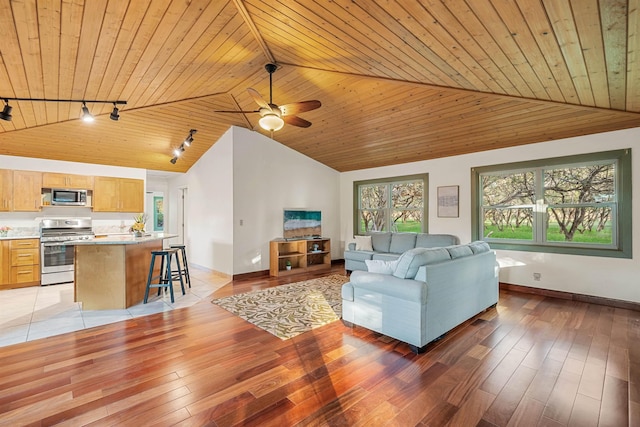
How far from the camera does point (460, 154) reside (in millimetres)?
5629

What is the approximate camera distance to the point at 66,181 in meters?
5.69

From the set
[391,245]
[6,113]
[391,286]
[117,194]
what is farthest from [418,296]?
[117,194]

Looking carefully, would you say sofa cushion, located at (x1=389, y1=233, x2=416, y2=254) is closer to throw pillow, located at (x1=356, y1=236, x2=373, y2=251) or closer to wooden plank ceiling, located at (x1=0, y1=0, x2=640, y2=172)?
throw pillow, located at (x1=356, y1=236, x2=373, y2=251)

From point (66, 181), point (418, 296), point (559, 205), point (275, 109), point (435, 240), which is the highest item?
point (275, 109)

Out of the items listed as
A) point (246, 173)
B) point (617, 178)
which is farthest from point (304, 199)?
point (617, 178)

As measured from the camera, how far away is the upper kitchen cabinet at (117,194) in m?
6.07

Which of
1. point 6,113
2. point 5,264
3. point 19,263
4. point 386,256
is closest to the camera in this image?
point 6,113

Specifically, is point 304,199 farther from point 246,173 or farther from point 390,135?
point 390,135

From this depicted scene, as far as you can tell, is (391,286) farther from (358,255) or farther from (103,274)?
(103,274)

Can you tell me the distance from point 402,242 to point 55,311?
5851mm

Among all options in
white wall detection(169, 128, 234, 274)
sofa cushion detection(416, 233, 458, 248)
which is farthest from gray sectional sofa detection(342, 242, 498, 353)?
A: white wall detection(169, 128, 234, 274)

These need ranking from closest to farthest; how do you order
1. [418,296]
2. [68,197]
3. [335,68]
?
[418,296], [335,68], [68,197]

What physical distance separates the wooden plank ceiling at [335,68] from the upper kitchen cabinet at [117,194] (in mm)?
796

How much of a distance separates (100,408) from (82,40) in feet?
9.75
